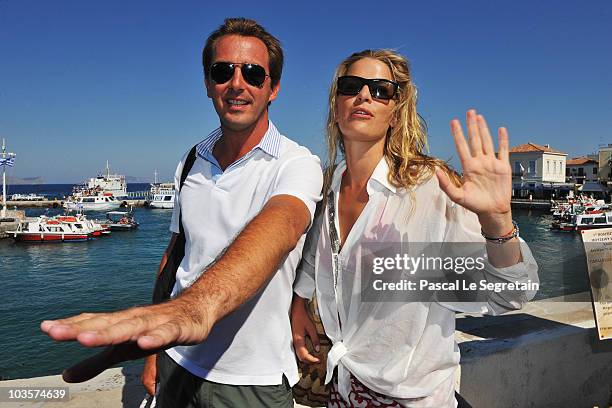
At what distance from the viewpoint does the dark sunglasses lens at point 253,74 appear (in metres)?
1.94

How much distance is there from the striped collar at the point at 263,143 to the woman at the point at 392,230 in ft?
1.32

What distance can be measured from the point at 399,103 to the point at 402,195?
549 millimetres

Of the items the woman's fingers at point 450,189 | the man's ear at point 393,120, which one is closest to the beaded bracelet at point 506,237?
the woman's fingers at point 450,189

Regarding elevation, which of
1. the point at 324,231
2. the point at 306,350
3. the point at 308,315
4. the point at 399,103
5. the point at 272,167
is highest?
the point at 399,103

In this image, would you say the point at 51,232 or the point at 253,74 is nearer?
the point at 253,74

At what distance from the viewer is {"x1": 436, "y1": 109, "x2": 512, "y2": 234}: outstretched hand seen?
1.54 meters

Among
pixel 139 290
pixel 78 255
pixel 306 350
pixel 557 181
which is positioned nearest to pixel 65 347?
pixel 139 290

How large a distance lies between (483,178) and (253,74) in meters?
1.07

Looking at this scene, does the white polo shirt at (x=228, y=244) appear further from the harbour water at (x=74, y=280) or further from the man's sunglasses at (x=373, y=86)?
the harbour water at (x=74, y=280)

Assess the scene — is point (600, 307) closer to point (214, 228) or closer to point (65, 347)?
point (214, 228)

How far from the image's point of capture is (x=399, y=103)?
7.09 feet

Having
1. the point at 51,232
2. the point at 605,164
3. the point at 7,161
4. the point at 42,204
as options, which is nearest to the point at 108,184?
the point at 42,204

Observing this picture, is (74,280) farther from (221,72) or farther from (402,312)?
(402,312)

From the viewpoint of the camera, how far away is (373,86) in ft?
6.95
